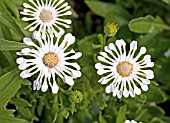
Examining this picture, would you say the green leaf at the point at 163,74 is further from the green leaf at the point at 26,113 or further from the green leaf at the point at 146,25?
the green leaf at the point at 26,113

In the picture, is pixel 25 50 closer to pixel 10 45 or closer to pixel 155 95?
pixel 10 45

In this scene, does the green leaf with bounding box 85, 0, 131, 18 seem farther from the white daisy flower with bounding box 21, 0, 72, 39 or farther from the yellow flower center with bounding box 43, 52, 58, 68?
the yellow flower center with bounding box 43, 52, 58, 68

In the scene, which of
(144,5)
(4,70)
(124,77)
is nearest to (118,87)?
(124,77)

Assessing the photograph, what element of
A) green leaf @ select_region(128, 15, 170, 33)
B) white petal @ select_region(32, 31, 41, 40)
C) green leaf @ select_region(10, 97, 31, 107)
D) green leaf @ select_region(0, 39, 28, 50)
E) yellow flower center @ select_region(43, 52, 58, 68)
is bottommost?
green leaf @ select_region(10, 97, 31, 107)

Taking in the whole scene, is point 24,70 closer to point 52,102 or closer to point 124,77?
point 52,102

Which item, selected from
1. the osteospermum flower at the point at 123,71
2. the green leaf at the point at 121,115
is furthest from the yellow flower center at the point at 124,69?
the green leaf at the point at 121,115

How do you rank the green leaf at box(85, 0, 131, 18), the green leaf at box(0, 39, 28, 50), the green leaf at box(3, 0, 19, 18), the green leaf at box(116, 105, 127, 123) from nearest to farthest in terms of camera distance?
the green leaf at box(0, 39, 28, 50)
the green leaf at box(3, 0, 19, 18)
the green leaf at box(116, 105, 127, 123)
the green leaf at box(85, 0, 131, 18)

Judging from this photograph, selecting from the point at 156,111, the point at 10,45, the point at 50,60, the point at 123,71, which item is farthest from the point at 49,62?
the point at 156,111

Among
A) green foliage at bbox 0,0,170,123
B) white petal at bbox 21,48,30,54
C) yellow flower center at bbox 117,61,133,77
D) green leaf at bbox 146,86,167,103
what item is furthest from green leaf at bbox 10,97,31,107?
green leaf at bbox 146,86,167,103
